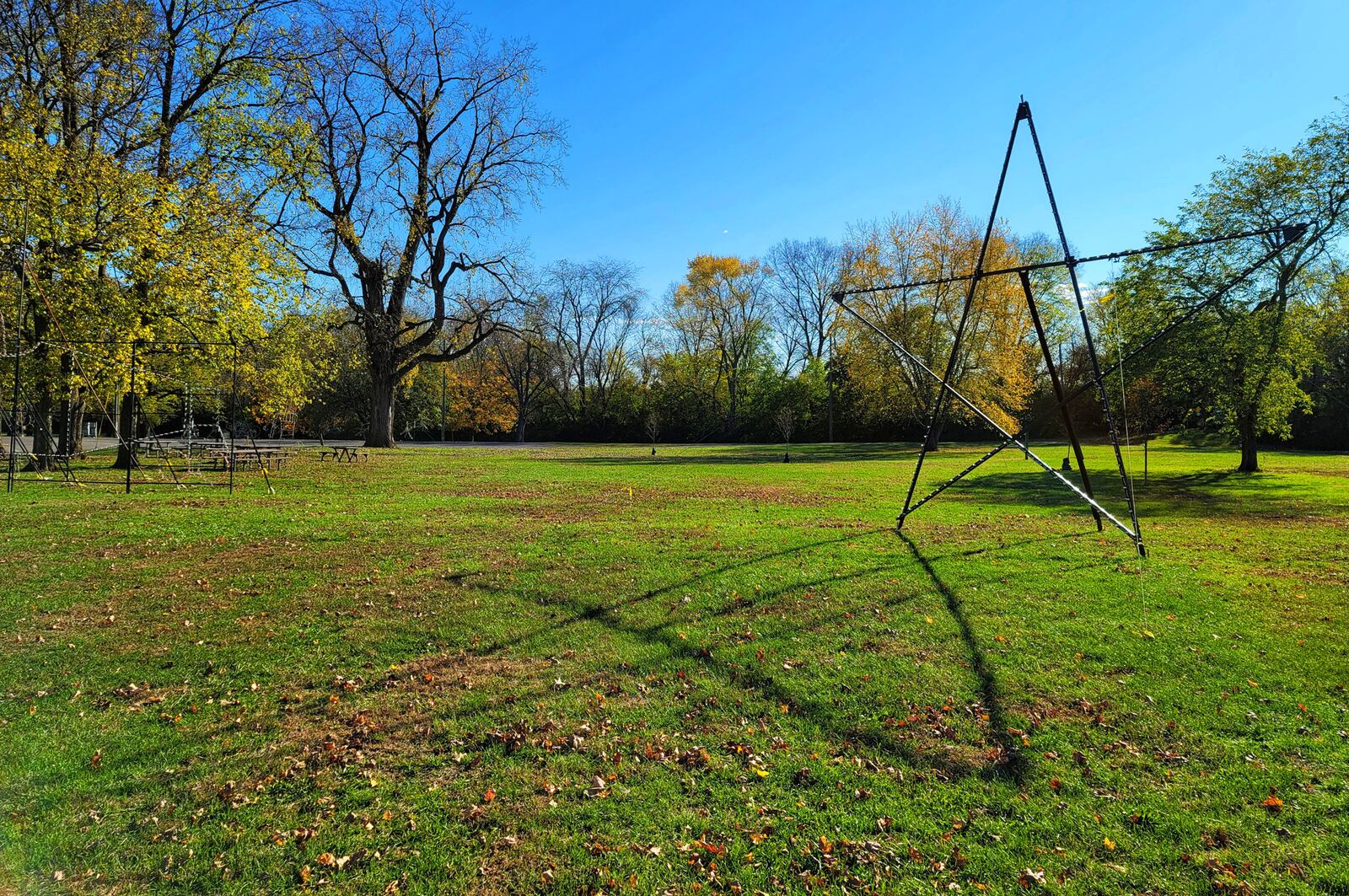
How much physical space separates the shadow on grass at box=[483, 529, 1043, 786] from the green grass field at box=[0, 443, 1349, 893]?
30 mm

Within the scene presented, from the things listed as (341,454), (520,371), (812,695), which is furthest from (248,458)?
(520,371)

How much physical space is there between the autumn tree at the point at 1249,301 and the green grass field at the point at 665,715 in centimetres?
1244

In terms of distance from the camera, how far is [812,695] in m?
4.95

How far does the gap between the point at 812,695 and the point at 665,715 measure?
111cm

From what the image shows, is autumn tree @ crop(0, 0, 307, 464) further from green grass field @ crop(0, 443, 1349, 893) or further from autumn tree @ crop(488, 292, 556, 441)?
autumn tree @ crop(488, 292, 556, 441)

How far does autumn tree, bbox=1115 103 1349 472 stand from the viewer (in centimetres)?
1969

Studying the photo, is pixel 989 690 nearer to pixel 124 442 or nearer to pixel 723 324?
pixel 124 442

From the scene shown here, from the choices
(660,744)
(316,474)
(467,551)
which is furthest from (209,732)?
(316,474)

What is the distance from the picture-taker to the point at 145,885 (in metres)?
2.97

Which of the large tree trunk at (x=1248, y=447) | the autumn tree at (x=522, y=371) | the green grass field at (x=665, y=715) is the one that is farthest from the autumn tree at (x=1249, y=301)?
the autumn tree at (x=522, y=371)

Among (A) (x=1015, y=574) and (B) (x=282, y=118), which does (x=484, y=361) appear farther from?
(A) (x=1015, y=574)

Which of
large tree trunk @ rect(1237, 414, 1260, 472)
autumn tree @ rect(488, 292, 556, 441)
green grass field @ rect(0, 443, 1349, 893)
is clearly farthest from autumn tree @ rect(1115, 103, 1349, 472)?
autumn tree @ rect(488, 292, 556, 441)

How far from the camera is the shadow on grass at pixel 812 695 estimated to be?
406 cm

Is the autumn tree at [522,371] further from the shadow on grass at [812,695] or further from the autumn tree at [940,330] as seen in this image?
the shadow on grass at [812,695]
